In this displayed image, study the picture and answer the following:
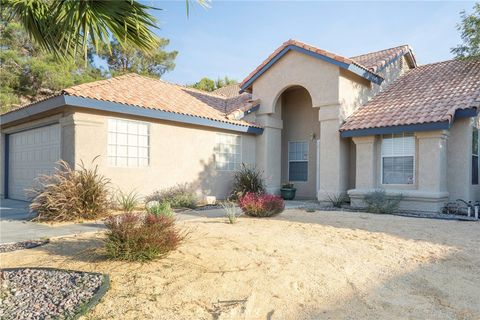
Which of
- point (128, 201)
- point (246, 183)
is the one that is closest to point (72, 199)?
point (128, 201)

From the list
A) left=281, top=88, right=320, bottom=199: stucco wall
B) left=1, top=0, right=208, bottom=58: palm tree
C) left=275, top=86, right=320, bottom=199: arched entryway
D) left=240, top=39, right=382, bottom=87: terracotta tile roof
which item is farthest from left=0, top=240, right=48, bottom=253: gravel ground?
left=281, top=88, right=320, bottom=199: stucco wall

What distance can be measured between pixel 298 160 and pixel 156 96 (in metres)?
7.59

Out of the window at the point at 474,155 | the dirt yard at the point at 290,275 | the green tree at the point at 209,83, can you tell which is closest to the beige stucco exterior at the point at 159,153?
the dirt yard at the point at 290,275

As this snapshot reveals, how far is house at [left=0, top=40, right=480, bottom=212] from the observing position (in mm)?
11242

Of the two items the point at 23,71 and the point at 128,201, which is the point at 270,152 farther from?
the point at 23,71

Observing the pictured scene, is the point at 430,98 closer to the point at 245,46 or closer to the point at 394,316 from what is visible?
the point at 245,46

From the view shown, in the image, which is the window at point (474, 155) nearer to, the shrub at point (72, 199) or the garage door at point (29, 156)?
the shrub at point (72, 199)

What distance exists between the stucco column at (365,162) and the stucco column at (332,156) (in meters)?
0.70

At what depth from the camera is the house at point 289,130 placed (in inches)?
443

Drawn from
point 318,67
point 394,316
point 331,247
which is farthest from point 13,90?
point 394,316

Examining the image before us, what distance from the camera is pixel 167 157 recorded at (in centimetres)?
1282

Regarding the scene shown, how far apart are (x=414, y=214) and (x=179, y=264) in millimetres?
8796

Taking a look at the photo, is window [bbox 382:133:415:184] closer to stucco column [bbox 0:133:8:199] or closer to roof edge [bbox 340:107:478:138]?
roof edge [bbox 340:107:478:138]

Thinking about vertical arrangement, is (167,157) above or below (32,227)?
above
